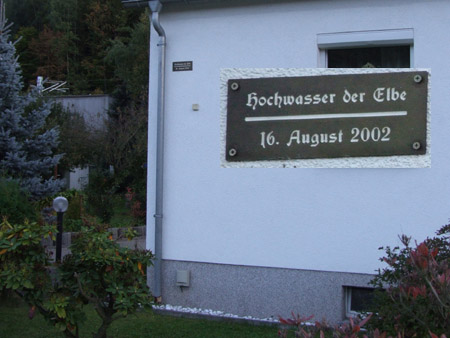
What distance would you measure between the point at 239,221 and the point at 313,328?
403cm

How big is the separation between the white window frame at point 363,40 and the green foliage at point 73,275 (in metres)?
3.09

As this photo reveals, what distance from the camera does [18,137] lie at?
1200cm

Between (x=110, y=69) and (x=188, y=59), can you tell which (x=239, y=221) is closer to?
(x=188, y=59)

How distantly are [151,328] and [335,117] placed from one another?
336 cm

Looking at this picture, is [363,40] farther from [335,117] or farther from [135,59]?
[135,59]

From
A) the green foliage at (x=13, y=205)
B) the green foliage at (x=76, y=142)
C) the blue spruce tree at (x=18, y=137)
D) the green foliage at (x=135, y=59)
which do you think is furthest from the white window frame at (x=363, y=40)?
the green foliage at (x=135, y=59)

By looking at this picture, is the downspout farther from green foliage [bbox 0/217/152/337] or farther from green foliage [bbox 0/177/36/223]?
green foliage [bbox 0/217/152/337]

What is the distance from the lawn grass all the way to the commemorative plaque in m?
2.28

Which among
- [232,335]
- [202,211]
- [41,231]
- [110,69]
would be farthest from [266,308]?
[110,69]

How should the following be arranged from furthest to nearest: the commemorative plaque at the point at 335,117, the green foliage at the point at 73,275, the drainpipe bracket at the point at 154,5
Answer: the drainpipe bracket at the point at 154,5 → the green foliage at the point at 73,275 → the commemorative plaque at the point at 335,117

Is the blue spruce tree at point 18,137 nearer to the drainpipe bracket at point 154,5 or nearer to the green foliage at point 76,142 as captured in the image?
the drainpipe bracket at point 154,5

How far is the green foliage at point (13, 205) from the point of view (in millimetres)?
6730

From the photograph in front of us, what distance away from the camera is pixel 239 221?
6410 mm

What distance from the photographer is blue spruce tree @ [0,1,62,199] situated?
11.4 m
